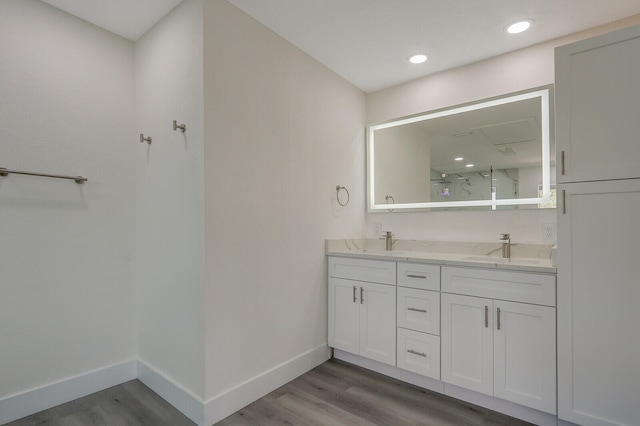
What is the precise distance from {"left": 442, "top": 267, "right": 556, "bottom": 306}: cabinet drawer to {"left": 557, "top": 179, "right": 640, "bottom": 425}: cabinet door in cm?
7

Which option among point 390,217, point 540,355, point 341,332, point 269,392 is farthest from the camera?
point 390,217

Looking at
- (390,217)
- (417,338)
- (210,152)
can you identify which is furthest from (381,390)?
(210,152)

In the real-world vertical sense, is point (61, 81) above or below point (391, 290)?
above

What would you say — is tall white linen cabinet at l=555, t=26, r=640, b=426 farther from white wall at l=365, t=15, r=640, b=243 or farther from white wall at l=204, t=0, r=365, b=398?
white wall at l=204, t=0, r=365, b=398

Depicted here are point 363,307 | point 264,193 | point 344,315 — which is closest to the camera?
point 264,193

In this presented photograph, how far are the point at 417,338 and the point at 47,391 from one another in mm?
2360

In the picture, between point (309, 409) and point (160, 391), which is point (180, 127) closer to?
point (160, 391)

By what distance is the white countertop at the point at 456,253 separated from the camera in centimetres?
196

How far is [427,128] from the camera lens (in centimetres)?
289

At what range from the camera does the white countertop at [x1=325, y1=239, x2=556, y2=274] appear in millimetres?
1963

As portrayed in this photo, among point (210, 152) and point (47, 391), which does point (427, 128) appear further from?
point (47, 391)

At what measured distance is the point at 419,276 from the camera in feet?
7.32

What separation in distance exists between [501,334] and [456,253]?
830 mm

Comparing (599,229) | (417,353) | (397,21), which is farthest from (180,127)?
(599,229)
